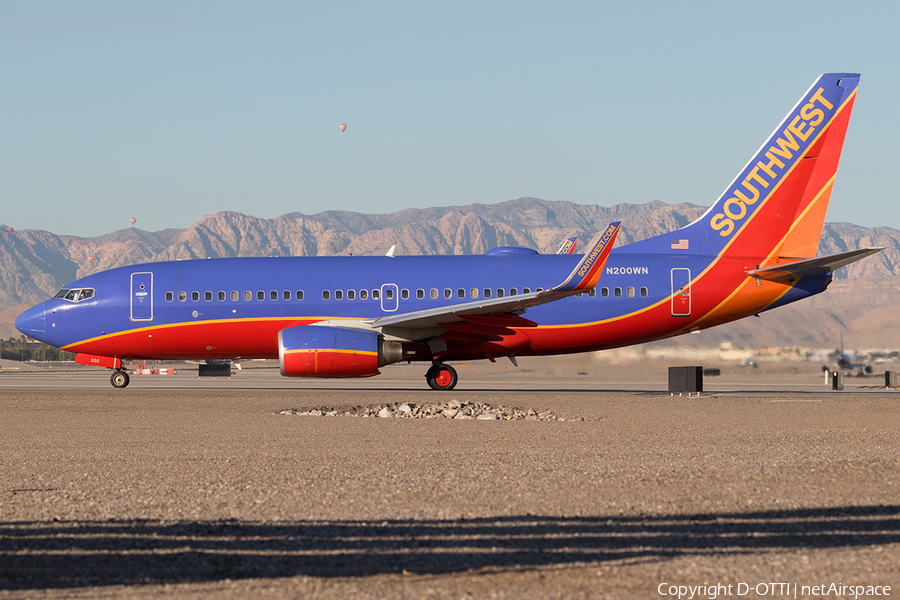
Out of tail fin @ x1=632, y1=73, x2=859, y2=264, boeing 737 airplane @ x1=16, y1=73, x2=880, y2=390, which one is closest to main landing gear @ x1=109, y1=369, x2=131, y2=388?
boeing 737 airplane @ x1=16, y1=73, x2=880, y2=390

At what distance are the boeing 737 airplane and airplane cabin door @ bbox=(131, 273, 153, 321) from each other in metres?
0.04

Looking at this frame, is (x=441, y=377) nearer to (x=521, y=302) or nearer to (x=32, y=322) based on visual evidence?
(x=521, y=302)

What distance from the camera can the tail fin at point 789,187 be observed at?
2875 centimetres

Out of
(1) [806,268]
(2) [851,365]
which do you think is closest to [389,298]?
(1) [806,268]

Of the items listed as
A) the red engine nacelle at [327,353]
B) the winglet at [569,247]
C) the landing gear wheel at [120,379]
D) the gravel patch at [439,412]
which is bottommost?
the gravel patch at [439,412]

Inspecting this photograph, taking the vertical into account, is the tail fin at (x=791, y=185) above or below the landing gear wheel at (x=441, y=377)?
above

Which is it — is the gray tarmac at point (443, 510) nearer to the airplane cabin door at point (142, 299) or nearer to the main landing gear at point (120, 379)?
the airplane cabin door at point (142, 299)

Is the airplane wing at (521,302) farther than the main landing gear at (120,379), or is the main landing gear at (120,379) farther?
the main landing gear at (120,379)

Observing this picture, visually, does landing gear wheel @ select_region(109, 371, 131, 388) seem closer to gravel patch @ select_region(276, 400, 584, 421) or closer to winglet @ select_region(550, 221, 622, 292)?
gravel patch @ select_region(276, 400, 584, 421)

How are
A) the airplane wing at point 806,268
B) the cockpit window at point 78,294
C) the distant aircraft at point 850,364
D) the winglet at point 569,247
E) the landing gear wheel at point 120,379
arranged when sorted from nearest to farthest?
the airplane wing at point 806,268
the cockpit window at point 78,294
the landing gear wheel at point 120,379
the winglet at point 569,247
the distant aircraft at point 850,364

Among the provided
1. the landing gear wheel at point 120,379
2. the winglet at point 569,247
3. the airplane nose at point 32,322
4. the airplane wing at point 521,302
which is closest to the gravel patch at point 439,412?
the airplane wing at point 521,302

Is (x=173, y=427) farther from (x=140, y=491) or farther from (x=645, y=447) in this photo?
(x=645, y=447)

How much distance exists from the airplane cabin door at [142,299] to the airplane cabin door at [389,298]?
7.80 metres

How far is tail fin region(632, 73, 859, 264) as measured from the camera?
2875cm
